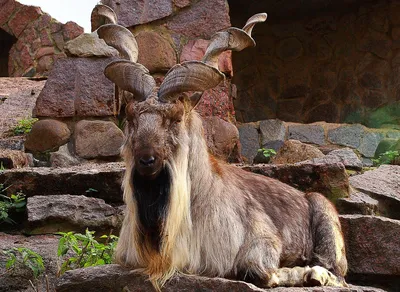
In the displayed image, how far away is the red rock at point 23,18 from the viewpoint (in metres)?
19.0

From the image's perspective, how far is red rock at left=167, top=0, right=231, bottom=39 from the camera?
888cm

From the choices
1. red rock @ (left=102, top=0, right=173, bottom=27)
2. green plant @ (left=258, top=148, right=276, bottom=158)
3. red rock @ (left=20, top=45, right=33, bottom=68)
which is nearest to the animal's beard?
red rock @ (left=102, top=0, right=173, bottom=27)

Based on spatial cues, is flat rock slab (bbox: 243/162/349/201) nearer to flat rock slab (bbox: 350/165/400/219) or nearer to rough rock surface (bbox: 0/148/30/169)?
flat rock slab (bbox: 350/165/400/219)

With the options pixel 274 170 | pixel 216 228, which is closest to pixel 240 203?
pixel 216 228

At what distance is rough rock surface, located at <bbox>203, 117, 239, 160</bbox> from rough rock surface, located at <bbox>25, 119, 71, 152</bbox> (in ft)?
4.88

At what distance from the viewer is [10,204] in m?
6.71

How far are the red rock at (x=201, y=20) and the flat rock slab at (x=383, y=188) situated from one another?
2.44 meters

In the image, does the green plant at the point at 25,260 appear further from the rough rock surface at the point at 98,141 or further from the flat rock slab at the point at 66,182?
the rough rock surface at the point at 98,141

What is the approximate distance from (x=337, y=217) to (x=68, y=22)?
13.6 metres

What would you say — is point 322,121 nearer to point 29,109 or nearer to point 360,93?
point 360,93

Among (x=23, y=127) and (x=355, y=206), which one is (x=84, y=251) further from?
(x=23, y=127)

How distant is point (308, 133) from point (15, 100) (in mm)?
4487

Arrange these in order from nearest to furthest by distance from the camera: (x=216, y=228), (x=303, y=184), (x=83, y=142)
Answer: (x=216, y=228) → (x=303, y=184) → (x=83, y=142)

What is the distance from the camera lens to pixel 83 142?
8219 millimetres
